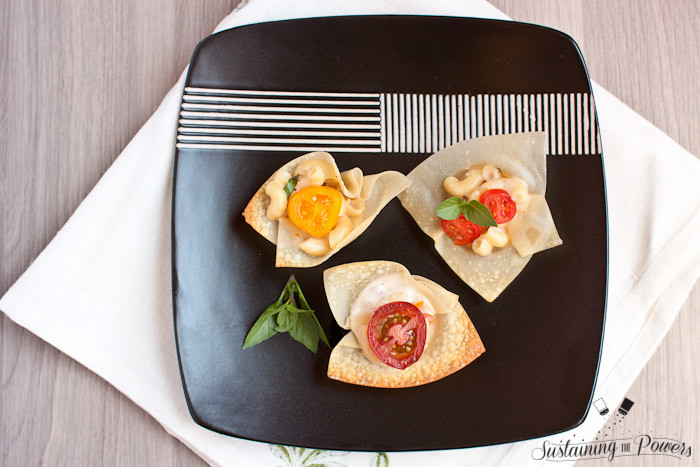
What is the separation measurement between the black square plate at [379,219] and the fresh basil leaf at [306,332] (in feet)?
0.29

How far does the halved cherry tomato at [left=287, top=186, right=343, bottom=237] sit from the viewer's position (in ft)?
8.88

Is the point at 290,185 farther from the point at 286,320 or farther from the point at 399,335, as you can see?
the point at 399,335

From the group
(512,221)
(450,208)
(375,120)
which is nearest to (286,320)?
(450,208)

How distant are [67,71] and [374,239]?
1956mm

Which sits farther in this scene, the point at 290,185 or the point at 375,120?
the point at 375,120

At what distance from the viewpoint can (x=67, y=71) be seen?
10.1ft

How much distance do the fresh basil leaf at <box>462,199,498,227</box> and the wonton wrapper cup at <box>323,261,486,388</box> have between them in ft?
1.26

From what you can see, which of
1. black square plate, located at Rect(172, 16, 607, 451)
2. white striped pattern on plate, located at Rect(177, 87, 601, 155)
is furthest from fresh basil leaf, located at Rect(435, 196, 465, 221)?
white striped pattern on plate, located at Rect(177, 87, 601, 155)

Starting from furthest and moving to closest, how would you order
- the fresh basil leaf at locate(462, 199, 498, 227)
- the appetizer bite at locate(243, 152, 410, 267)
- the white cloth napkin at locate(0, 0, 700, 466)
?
1. the white cloth napkin at locate(0, 0, 700, 466)
2. the appetizer bite at locate(243, 152, 410, 267)
3. the fresh basil leaf at locate(462, 199, 498, 227)

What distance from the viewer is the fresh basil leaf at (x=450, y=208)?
8.61ft

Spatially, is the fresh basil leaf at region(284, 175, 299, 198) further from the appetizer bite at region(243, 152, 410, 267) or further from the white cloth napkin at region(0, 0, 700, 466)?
the white cloth napkin at region(0, 0, 700, 466)

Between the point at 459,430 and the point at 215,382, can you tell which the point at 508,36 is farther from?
the point at 215,382

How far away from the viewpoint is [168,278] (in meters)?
2.90

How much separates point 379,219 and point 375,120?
51 centimetres
